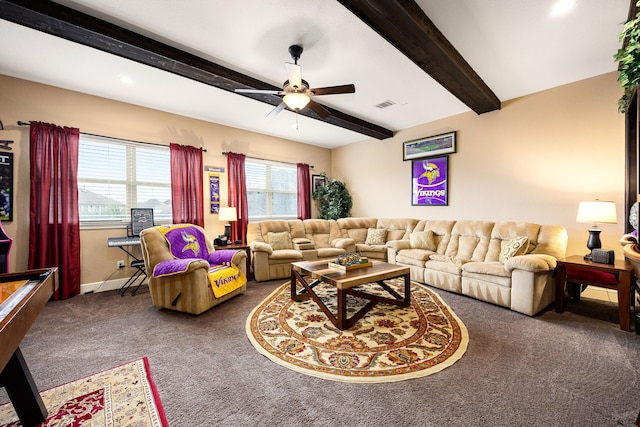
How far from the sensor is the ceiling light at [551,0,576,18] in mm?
2131

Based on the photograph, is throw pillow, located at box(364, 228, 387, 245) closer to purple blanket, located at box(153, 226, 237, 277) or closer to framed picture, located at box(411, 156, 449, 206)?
framed picture, located at box(411, 156, 449, 206)

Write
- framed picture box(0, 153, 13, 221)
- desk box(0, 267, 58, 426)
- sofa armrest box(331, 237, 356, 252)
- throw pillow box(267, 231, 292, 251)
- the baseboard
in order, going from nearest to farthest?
desk box(0, 267, 58, 426) < framed picture box(0, 153, 13, 221) < the baseboard < throw pillow box(267, 231, 292, 251) < sofa armrest box(331, 237, 356, 252)

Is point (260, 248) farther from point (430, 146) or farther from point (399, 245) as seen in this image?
point (430, 146)

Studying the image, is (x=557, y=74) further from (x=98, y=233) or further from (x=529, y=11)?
(x=98, y=233)

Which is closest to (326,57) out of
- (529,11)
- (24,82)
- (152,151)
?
(529,11)

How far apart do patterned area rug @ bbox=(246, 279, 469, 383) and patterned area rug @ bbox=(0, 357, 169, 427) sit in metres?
0.79

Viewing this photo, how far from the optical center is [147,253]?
2.98 m

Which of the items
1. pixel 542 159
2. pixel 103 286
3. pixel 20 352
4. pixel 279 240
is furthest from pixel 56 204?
pixel 542 159

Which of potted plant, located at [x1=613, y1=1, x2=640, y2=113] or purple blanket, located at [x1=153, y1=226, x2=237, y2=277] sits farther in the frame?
purple blanket, located at [x1=153, y1=226, x2=237, y2=277]

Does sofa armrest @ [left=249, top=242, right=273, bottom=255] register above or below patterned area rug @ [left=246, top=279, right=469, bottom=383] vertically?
above

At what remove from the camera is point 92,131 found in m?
3.73

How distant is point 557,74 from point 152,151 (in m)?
5.86

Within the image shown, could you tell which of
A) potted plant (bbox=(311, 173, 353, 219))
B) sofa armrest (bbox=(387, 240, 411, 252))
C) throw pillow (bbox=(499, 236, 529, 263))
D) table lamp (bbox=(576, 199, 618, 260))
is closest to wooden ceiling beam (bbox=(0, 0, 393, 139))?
sofa armrest (bbox=(387, 240, 411, 252))

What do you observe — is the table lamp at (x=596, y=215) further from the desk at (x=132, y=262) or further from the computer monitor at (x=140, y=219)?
the computer monitor at (x=140, y=219)
